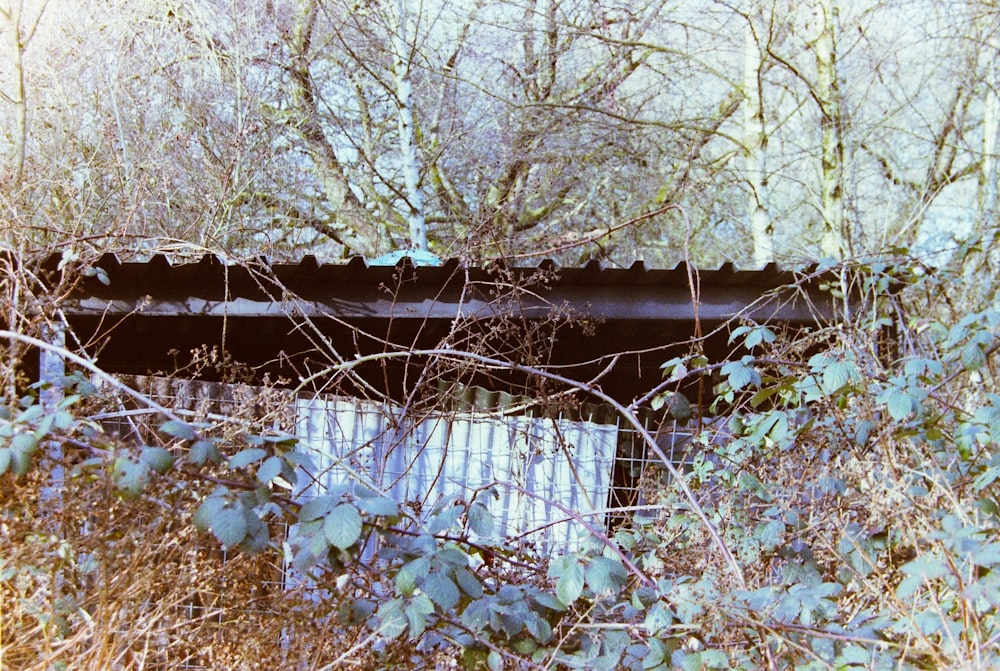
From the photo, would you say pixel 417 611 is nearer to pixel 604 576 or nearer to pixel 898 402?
pixel 604 576

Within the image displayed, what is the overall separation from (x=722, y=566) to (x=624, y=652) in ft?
2.16

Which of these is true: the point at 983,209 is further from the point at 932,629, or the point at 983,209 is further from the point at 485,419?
the point at 932,629

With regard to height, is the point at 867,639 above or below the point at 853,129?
below

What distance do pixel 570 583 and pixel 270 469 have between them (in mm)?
890

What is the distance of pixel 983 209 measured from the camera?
986 centimetres

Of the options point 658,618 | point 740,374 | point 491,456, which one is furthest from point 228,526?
point 491,456

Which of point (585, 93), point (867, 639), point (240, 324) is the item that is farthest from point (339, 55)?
point (867, 639)

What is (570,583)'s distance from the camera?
229 centimetres

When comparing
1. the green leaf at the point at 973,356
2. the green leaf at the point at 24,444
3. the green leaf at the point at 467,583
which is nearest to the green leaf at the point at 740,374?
the green leaf at the point at 973,356

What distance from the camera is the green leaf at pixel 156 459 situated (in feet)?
6.82

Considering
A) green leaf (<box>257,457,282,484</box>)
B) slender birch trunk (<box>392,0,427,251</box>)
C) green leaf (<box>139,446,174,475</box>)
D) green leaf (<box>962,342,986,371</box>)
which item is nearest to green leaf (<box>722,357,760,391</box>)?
green leaf (<box>962,342,986,371</box>)

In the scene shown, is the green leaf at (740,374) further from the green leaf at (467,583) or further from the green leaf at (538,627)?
the green leaf at (467,583)

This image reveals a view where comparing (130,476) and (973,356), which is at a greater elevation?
(973,356)

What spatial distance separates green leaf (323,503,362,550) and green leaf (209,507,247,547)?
0.70 ft
